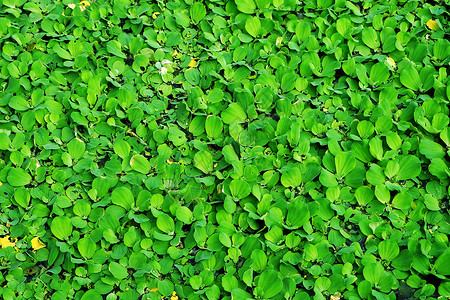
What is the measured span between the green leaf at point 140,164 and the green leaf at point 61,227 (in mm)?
322

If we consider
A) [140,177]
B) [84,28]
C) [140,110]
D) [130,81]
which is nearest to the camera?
[140,177]

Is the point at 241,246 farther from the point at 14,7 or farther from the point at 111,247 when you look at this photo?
the point at 14,7

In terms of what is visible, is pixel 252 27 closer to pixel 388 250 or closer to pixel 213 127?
pixel 213 127

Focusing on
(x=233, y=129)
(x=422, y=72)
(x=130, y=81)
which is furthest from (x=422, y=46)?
(x=130, y=81)

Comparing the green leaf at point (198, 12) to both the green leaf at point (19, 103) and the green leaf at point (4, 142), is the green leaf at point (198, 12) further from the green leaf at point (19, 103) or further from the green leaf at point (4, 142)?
the green leaf at point (4, 142)

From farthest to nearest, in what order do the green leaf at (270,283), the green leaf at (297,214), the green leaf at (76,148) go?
1. the green leaf at (76,148)
2. the green leaf at (297,214)
3. the green leaf at (270,283)

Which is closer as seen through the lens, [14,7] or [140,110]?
[140,110]

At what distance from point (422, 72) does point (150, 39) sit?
1.23 m

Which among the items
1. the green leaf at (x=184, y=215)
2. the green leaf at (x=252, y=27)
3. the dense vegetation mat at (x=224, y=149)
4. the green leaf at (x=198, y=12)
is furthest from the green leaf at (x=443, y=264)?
the green leaf at (x=198, y=12)

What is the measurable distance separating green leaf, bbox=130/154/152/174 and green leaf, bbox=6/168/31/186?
418 mm

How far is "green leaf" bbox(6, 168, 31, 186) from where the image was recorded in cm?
185

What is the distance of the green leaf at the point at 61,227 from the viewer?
68.4 inches

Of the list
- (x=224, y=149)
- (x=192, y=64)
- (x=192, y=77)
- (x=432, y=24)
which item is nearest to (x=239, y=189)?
(x=224, y=149)

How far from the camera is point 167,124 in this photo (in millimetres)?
2016
